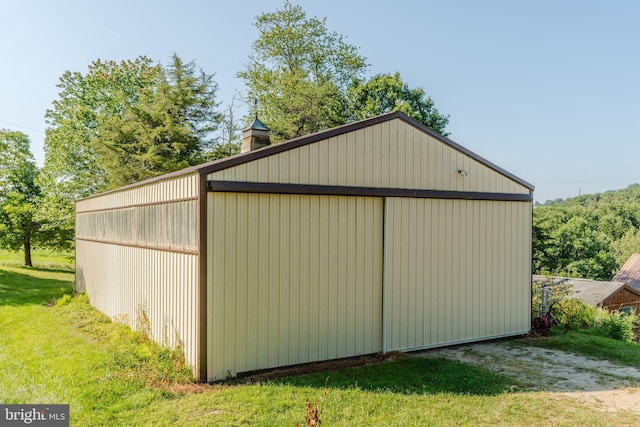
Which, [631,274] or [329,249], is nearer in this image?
[329,249]

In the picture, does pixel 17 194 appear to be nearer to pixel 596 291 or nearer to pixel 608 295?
pixel 596 291

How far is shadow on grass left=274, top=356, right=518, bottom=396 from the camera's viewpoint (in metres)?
5.46

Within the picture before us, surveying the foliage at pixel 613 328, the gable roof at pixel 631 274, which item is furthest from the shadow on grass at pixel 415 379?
the gable roof at pixel 631 274

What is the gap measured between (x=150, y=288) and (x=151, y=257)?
1.71ft

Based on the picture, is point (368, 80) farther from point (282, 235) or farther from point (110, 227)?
point (282, 235)

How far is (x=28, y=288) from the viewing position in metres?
16.3

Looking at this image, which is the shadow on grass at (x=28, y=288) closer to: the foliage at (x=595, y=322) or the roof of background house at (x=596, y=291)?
the foliage at (x=595, y=322)

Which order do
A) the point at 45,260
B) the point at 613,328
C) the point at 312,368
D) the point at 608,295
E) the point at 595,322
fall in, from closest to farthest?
the point at 312,368 → the point at 613,328 → the point at 595,322 → the point at 608,295 → the point at 45,260

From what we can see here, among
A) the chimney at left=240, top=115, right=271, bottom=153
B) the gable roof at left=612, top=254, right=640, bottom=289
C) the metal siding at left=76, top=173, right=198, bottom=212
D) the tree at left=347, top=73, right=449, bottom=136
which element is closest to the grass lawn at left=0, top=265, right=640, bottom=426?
the metal siding at left=76, top=173, right=198, bottom=212

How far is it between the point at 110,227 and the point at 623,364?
10.3m

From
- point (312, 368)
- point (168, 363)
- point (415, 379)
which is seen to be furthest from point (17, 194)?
point (415, 379)

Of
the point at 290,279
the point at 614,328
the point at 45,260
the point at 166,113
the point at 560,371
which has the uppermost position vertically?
the point at 166,113

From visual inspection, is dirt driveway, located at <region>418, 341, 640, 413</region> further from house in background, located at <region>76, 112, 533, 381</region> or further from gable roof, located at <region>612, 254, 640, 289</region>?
gable roof, located at <region>612, 254, 640, 289</region>

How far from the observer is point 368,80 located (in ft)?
85.5
